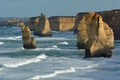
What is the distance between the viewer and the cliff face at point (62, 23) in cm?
15238

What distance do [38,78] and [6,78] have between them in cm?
219

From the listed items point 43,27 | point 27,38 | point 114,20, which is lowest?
point 43,27

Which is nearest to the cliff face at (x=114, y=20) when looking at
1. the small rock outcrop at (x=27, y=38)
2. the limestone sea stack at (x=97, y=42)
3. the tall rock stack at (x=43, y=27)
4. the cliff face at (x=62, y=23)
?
the tall rock stack at (x=43, y=27)

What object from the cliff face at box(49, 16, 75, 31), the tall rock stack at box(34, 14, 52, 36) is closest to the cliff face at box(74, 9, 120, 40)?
the tall rock stack at box(34, 14, 52, 36)

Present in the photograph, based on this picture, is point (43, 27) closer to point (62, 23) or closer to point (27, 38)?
point (27, 38)

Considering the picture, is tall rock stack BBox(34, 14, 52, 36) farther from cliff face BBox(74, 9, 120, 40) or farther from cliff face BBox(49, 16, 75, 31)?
cliff face BBox(49, 16, 75, 31)

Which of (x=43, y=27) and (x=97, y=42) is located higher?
(x=97, y=42)

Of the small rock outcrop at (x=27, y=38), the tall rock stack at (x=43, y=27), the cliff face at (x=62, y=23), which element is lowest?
the cliff face at (x=62, y=23)

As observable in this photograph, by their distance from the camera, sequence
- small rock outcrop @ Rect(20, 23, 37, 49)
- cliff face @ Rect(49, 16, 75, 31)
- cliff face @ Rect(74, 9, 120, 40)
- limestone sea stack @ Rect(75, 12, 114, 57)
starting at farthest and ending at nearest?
cliff face @ Rect(49, 16, 75, 31), cliff face @ Rect(74, 9, 120, 40), small rock outcrop @ Rect(20, 23, 37, 49), limestone sea stack @ Rect(75, 12, 114, 57)

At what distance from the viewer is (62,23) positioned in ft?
499

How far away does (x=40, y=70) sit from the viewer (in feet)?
116

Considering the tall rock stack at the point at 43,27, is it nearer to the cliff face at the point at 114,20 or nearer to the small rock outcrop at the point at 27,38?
the cliff face at the point at 114,20

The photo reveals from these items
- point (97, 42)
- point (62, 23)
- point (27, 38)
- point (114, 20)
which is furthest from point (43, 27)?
point (97, 42)

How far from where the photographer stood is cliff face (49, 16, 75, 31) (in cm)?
15238
